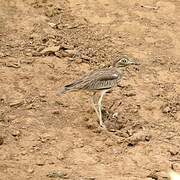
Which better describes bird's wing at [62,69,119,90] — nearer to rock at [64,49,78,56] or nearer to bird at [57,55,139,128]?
bird at [57,55,139,128]

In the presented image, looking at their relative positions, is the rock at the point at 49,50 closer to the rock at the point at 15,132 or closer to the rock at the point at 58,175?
the rock at the point at 15,132

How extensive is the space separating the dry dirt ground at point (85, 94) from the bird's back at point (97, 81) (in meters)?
0.42

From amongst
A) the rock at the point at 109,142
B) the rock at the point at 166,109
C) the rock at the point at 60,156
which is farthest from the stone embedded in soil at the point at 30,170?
the rock at the point at 166,109

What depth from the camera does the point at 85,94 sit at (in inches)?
371

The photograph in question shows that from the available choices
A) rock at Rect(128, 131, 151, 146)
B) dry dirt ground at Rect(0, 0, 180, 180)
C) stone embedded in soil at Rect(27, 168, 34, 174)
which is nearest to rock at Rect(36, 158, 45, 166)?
dry dirt ground at Rect(0, 0, 180, 180)

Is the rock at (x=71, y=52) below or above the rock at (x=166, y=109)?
above

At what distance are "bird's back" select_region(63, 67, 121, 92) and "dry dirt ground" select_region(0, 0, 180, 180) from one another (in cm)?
42

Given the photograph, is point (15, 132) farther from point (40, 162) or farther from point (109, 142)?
point (109, 142)

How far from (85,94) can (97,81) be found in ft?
2.49

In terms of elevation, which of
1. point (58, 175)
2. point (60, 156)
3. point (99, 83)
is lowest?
point (60, 156)

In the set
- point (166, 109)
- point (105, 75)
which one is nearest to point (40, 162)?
point (105, 75)

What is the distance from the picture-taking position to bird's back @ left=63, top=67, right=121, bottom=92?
340 inches

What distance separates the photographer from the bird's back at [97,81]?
28.3ft

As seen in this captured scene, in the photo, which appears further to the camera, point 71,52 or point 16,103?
point 71,52
